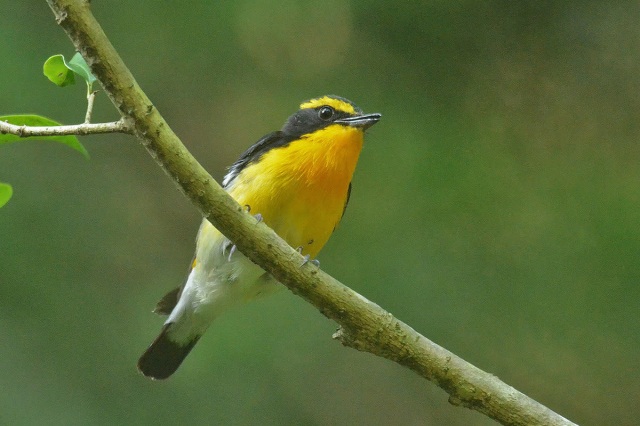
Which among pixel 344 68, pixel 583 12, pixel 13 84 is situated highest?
pixel 583 12

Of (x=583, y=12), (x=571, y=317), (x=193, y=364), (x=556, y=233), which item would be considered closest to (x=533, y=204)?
(x=556, y=233)

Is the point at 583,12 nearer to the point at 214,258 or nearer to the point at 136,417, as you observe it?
the point at 214,258

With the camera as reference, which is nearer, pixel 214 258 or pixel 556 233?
pixel 214 258

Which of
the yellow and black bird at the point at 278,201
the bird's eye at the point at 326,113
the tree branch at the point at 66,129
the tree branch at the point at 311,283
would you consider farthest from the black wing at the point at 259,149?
the tree branch at the point at 66,129

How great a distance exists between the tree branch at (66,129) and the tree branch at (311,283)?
4 centimetres

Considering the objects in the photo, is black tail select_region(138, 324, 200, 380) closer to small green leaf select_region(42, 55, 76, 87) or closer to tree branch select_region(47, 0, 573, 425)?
tree branch select_region(47, 0, 573, 425)

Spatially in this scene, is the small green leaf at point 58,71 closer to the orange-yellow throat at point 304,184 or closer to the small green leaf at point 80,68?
the small green leaf at point 80,68

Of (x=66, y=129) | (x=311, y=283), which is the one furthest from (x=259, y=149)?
(x=66, y=129)

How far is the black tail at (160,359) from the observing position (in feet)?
15.5

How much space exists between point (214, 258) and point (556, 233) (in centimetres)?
250

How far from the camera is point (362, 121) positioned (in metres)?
4.24

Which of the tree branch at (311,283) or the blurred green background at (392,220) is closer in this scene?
the tree branch at (311,283)

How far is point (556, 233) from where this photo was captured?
18.9 feet

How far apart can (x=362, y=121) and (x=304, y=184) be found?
1.46 ft
